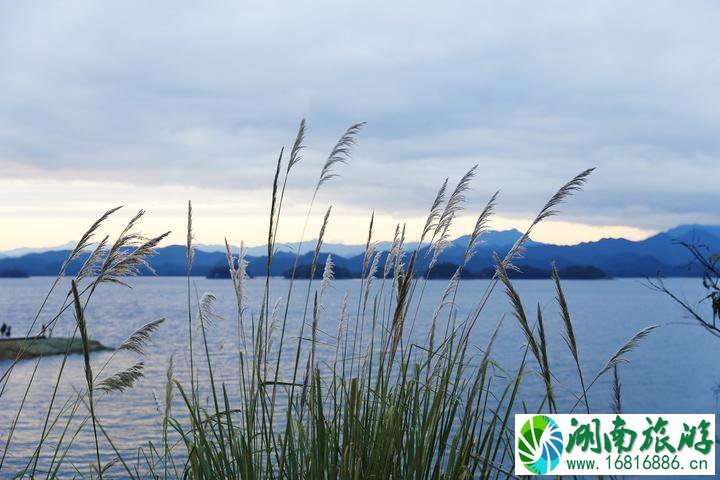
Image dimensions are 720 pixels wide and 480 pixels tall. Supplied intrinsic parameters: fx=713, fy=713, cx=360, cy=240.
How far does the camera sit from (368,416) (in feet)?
12.1

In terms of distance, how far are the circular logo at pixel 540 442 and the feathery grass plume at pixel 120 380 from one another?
2.10 m

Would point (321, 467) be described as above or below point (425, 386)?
below

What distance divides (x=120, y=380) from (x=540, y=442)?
7.47 feet

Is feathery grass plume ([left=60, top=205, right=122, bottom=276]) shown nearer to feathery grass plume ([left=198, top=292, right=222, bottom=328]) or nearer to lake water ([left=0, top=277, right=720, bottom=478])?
feathery grass plume ([left=198, top=292, right=222, bottom=328])

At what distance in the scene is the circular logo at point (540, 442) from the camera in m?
3.95

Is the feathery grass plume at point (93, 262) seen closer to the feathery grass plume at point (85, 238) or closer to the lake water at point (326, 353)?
the feathery grass plume at point (85, 238)

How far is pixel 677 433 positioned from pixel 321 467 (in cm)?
205

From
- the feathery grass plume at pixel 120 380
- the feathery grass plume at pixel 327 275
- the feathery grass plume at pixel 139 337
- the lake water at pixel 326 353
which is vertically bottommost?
the lake water at pixel 326 353

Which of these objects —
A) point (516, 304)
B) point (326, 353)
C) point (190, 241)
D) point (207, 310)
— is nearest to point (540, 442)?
point (516, 304)

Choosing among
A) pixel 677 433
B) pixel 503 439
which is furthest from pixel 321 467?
pixel 677 433

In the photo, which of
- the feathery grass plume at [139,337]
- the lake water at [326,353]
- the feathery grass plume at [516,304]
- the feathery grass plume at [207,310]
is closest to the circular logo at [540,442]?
the feathery grass plume at [516,304]

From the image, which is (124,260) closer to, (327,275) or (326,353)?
(327,275)

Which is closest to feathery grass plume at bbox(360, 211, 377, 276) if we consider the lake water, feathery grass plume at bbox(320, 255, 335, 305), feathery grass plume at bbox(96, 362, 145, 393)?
feathery grass plume at bbox(320, 255, 335, 305)

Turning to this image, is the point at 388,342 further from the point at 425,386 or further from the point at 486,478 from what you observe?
the point at 486,478
